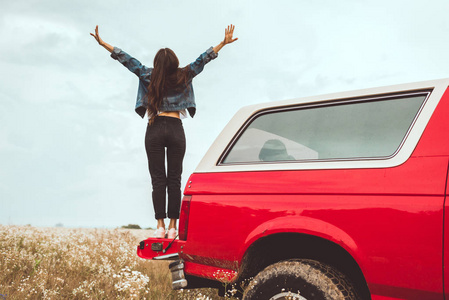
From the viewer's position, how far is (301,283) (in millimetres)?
2467

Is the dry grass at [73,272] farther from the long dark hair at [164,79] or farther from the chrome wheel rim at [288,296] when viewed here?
the long dark hair at [164,79]

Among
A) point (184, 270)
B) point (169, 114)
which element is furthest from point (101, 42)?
point (184, 270)

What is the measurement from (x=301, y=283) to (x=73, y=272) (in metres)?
4.42

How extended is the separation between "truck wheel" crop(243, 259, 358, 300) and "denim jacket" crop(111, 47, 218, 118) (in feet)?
8.25

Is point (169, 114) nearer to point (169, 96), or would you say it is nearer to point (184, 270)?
point (169, 96)

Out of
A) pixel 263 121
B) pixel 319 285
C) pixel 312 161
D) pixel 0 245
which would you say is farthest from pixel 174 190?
pixel 0 245

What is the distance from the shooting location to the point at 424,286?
7.38ft

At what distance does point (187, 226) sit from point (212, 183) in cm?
38

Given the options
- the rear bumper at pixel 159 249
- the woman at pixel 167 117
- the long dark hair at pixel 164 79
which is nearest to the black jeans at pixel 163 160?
the woman at pixel 167 117

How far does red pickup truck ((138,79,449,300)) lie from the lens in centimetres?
231

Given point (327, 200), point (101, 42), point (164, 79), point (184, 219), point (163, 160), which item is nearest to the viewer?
point (327, 200)

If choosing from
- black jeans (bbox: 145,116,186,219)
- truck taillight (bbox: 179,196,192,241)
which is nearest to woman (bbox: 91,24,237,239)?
black jeans (bbox: 145,116,186,219)

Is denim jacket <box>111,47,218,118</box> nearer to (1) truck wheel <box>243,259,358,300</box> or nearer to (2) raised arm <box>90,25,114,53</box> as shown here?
(2) raised arm <box>90,25,114,53</box>

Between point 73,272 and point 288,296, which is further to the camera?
point 73,272
